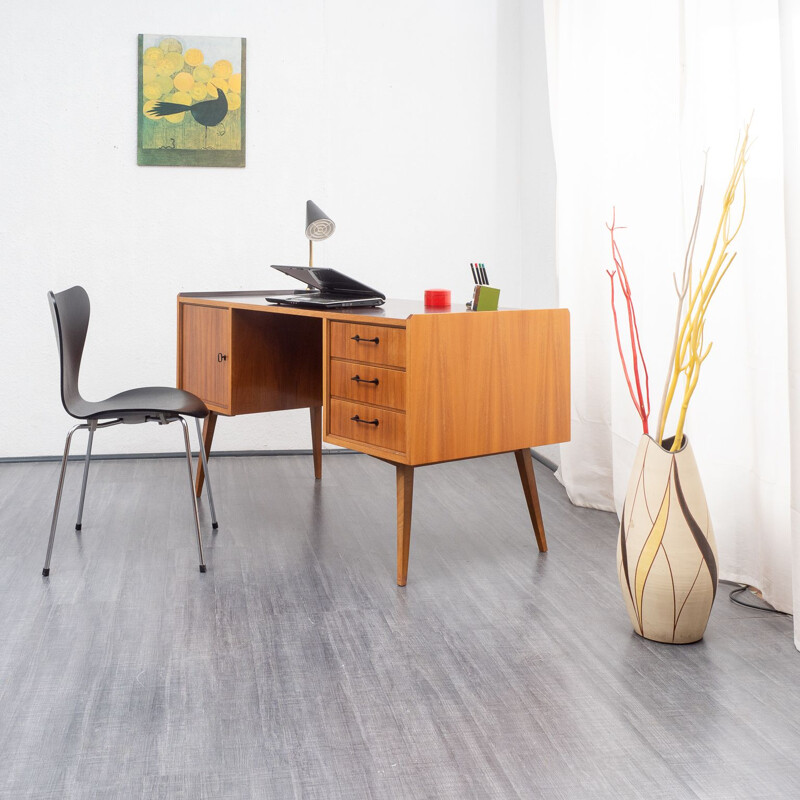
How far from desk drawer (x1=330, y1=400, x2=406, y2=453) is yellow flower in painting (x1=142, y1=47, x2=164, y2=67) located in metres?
2.11

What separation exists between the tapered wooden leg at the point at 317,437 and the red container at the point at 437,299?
107 centimetres

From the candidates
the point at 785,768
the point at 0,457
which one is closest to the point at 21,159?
the point at 0,457

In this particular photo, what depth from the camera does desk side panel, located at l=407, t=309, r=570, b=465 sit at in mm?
2248

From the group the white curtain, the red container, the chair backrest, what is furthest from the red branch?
the chair backrest

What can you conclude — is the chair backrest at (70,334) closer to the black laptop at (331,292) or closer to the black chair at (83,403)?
the black chair at (83,403)

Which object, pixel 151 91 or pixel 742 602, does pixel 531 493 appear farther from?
pixel 151 91

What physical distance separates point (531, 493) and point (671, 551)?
29.0 inches

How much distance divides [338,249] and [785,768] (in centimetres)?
304

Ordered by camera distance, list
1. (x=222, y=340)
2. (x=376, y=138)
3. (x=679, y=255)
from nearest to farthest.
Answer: (x=679, y=255)
(x=222, y=340)
(x=376, y=138)

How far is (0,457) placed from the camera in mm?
3918

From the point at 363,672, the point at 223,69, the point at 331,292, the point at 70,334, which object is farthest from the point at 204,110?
the point at 363,672

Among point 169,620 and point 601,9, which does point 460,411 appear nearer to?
point 169,620

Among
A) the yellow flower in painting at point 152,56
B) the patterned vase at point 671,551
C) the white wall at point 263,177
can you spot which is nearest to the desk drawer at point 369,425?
the patterned vase at point 671,551

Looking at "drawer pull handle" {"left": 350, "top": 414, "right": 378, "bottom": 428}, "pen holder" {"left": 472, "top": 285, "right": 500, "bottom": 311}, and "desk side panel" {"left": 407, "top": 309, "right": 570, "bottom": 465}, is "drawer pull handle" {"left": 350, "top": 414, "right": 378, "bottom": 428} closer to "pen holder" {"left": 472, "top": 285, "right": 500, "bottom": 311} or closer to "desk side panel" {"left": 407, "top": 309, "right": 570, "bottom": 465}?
"desk side panel" {"left": 407, "top": 309, "right": 570, "bottom": 465}
